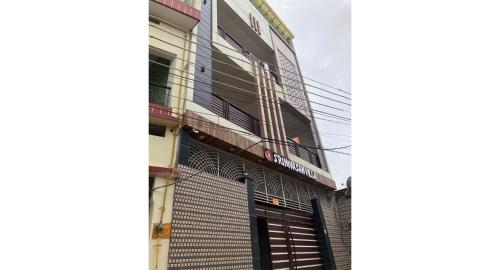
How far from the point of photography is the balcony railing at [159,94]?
6195 millimetres

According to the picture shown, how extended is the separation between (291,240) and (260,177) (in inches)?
82.5

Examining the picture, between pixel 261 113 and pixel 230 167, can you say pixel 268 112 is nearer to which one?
pixel 261 113

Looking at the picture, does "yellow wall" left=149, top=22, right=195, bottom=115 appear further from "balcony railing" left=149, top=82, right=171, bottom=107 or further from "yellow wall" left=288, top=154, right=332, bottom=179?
"yellow wall" left=288, top=154, right=332, bottom=179

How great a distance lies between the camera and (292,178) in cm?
946

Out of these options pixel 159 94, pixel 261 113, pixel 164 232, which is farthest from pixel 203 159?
pixel 261 113

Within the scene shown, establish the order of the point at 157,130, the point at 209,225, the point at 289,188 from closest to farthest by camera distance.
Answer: the point at 209,225 → the point at 157,130 → the point at 289,188

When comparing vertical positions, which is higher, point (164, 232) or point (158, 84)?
point (158, 84)

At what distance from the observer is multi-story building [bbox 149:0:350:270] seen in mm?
5078

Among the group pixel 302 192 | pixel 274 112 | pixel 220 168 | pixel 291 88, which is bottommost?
pixel 302 192

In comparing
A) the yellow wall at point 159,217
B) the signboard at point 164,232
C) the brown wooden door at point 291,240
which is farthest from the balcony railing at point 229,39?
the signboard at point 164,232

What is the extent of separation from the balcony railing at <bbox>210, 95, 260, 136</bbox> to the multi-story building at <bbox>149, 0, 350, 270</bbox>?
0.04 m

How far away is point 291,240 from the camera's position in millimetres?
7883

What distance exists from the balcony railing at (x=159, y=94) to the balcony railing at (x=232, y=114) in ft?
4.30
